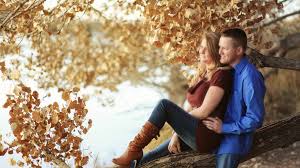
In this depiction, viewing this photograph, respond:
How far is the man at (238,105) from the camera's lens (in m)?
4.36

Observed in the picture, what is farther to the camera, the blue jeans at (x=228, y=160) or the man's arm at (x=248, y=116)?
the blue jeans at (x=228, y=160)

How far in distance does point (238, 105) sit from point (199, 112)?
1.12ft

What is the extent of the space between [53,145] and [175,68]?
9.15 m

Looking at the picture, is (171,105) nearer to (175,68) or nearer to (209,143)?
(209,143)

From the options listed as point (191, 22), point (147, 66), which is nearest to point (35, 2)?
point (191, 22)

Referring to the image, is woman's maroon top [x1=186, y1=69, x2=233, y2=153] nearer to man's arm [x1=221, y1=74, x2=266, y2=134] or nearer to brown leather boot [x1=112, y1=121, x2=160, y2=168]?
man's arm [x1=221, y1=74, x2=266, y2=134]

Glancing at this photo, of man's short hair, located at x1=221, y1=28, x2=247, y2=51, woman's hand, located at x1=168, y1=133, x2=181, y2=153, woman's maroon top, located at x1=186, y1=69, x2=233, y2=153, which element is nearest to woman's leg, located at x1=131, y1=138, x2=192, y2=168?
woman's hand, located at x1=168, y1=133, x2=181, y2=153

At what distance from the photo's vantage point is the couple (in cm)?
437

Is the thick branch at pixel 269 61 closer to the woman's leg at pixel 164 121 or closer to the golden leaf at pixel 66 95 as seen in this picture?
the woman's leg at pixel 164 121

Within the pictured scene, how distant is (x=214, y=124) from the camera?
4387 mm

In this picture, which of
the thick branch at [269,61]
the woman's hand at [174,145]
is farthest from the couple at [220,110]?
the thick branch at [269,61]

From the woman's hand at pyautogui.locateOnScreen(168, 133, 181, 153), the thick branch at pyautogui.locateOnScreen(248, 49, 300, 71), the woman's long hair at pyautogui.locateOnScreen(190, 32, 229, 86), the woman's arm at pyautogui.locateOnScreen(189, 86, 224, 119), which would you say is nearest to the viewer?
the woman's arm at pyautogui.locateOnScreen(189, 86, 224, 119)

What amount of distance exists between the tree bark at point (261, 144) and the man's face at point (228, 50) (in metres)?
1.03

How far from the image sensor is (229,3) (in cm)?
577
